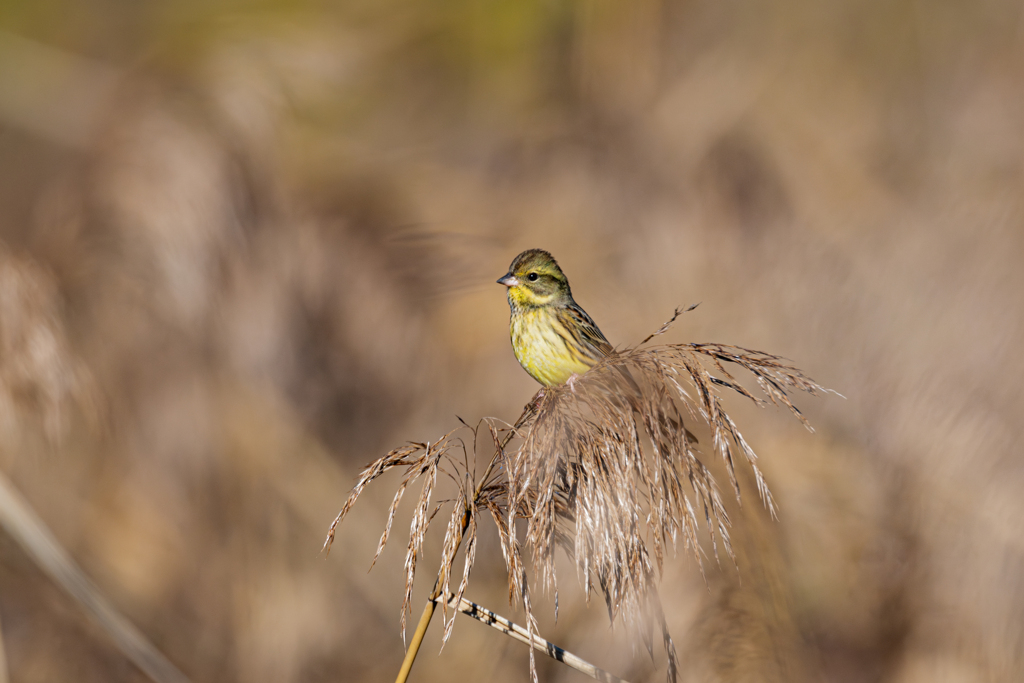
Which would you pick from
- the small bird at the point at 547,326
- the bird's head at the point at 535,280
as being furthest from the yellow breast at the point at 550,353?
the bird's head at the point at 535,280

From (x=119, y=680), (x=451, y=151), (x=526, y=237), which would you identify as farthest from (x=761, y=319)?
(x=119, y=680)

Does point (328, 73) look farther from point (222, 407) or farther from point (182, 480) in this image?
point (182, 480)

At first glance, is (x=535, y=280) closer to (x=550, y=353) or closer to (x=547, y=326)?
(x=547, y=326)

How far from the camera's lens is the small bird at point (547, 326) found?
264cm

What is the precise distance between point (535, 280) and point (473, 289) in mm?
844

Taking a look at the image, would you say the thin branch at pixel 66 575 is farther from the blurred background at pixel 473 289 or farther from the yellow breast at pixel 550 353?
the yellow breast at pixel 550 353

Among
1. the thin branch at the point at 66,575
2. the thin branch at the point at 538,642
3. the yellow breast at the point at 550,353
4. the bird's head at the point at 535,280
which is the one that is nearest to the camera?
the thin branch at the point at 538,642

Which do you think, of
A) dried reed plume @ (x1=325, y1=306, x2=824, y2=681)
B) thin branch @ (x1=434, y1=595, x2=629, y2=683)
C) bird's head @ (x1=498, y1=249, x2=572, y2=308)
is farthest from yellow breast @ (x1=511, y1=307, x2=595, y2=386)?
thin branch @ (x1=434, y1=595, x2=629, y2=683)

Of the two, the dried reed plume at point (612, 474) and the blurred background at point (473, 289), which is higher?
the blurred background at point (473, 289)

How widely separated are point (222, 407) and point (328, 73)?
2038mm

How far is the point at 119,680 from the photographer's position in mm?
3479

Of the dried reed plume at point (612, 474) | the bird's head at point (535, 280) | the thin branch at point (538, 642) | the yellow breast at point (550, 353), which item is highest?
the bird's head at point (535, 280)

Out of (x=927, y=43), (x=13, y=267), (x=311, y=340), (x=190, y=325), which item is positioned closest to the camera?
(x=13, y=267)

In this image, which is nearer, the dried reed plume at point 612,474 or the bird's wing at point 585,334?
the dried reed plume at point 612,474
